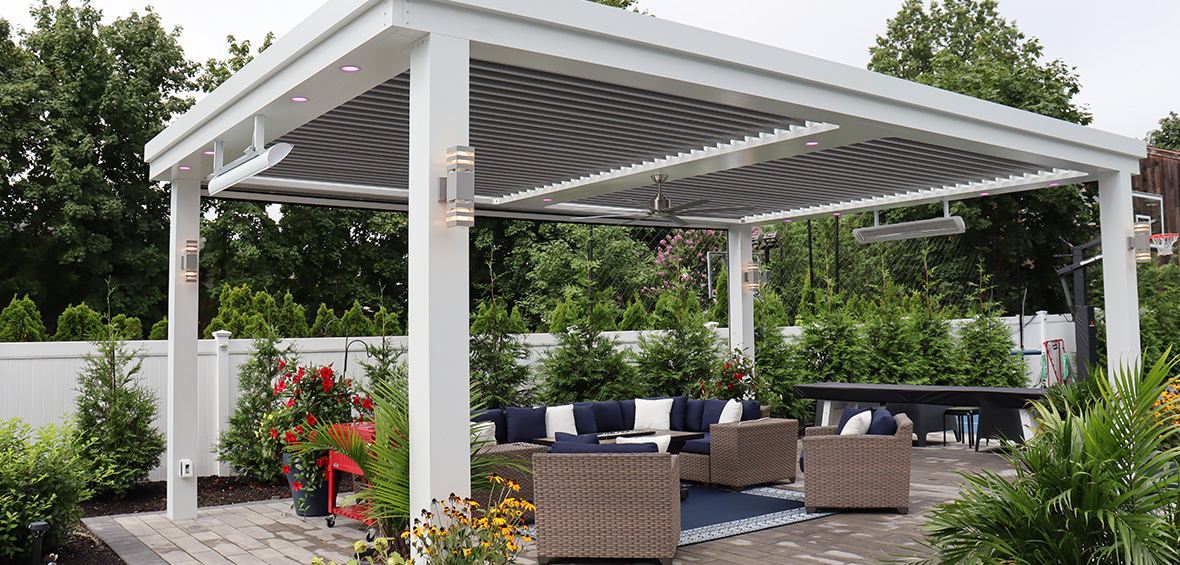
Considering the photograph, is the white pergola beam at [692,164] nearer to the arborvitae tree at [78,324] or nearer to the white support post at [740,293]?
the white support post at [740,293]

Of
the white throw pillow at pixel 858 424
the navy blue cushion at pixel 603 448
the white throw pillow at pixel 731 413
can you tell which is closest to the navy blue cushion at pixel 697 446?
the white throw pillow at pixel 731 413

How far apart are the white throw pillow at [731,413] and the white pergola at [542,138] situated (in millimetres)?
2356

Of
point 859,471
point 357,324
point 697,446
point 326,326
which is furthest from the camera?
point 326,326

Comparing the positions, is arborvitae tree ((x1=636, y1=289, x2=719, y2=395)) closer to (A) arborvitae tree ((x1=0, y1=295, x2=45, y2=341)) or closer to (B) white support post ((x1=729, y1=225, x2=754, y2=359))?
(B) white support post ((x1=729, y1=225, x2=754, y2=359))

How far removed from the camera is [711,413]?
9766 mm

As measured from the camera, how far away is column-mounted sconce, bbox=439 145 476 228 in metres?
4.09

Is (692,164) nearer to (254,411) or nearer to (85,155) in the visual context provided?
(254,411)

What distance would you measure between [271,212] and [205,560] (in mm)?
14359

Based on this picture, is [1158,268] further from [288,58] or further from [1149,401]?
[288,58]

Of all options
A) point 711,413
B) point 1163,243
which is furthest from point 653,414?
point 1163,243

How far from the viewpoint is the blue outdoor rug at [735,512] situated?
6743 mm

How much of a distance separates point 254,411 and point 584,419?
3.40m

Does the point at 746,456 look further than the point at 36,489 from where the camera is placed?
Yes

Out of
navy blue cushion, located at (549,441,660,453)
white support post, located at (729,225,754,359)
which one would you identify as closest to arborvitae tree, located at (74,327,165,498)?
navy blue cushion, located at (549,441,660,453)
